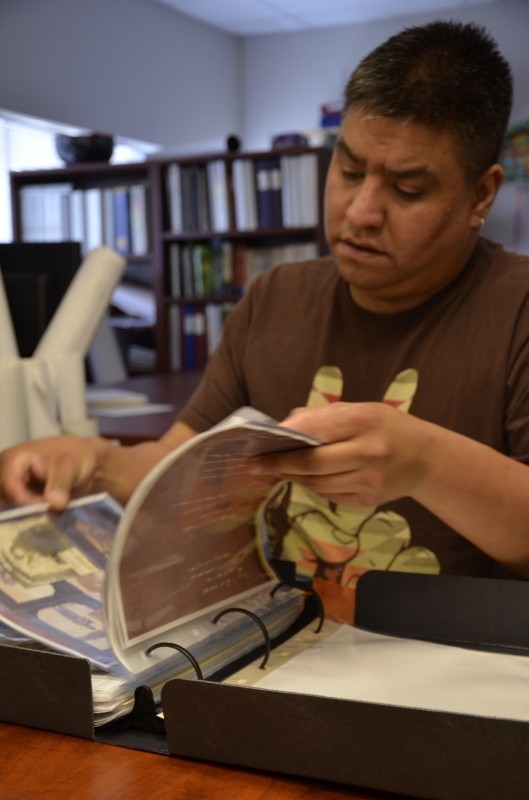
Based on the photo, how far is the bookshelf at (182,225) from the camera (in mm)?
4629

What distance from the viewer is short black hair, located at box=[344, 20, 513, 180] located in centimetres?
107

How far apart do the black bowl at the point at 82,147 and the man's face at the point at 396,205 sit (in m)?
4.00

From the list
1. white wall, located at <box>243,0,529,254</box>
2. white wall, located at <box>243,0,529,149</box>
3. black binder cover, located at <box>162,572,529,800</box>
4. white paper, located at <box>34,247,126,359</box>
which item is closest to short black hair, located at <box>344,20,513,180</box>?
white paper, located at <box>34,247,126,359</box>

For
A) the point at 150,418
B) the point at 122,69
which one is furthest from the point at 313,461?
the point at 122,69

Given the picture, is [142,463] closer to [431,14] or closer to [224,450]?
[224,450]

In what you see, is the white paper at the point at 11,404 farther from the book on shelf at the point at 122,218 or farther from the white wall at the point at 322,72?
the white wall at the point at 322,72

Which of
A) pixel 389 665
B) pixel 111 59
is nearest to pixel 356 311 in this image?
pixel 389 665

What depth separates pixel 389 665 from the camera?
71cm

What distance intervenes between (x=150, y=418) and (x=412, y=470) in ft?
4.69

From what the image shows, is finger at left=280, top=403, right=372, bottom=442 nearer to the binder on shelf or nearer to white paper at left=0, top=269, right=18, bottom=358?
the binder on shelf

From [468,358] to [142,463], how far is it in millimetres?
416

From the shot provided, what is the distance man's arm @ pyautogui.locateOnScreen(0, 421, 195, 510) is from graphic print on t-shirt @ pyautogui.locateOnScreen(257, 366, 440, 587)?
0.19 metres

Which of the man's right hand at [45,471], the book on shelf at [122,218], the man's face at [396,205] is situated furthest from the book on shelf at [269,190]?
the man's right hand at [45,471]

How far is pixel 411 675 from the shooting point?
694 mm
